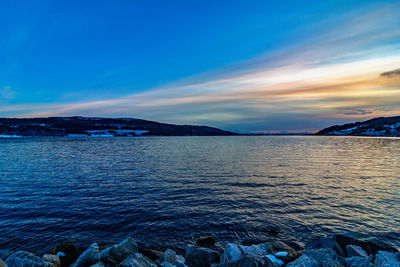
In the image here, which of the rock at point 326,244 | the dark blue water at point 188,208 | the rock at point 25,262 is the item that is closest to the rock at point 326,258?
the rock at point 326,244

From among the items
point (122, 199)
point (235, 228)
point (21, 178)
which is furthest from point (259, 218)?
point (21, 178)

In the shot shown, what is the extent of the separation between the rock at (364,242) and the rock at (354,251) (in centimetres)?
36

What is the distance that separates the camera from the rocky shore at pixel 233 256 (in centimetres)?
724

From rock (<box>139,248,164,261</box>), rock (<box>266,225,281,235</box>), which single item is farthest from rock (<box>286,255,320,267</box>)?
rock (<box>139,248,164,261</box>)

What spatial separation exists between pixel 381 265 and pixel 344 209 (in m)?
9.33

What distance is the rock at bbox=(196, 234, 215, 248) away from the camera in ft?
35.4

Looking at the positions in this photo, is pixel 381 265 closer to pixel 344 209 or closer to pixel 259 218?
pixel 259 218

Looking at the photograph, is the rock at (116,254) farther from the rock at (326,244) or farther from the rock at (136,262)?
the rock at (326,244)

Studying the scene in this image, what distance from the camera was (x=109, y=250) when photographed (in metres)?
8.83

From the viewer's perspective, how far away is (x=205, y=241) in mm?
10938

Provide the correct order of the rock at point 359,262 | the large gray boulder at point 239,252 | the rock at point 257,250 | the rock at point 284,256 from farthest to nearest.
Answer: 1. the rock at point 284,256
2. the rock at point 257,250
3. the large gray boulder at point 239,252
4. the rock at point 359,262

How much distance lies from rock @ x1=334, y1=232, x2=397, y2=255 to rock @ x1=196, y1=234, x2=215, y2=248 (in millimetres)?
5918

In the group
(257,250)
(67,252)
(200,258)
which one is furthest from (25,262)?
(257,250)

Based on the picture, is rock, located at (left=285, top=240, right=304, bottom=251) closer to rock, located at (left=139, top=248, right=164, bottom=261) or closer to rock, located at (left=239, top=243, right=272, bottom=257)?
rock, located at (left=239, top=243, right=272, bottom=257)
